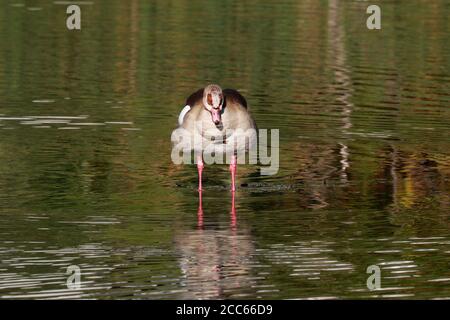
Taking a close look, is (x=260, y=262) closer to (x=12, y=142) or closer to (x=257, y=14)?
(x=12, y=142)

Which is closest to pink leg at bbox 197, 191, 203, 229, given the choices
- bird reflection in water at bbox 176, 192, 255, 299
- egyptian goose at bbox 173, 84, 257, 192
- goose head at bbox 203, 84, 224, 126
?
bird reflection in water at bbox 176, 192, 255, 299

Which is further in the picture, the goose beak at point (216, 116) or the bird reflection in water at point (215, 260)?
the goose beak at point (216, 116)

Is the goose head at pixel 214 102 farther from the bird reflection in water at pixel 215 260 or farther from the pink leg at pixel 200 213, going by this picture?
the bird reflection in water at pixel 215 260

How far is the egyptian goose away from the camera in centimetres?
1590

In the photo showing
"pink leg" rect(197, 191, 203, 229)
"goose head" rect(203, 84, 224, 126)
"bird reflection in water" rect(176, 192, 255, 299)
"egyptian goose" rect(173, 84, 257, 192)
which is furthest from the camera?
"egyptian goose" rect(173, 84, 257, 192)

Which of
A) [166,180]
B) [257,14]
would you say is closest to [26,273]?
[166,180]

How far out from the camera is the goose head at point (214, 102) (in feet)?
51.8

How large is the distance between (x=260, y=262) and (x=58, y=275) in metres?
1.88

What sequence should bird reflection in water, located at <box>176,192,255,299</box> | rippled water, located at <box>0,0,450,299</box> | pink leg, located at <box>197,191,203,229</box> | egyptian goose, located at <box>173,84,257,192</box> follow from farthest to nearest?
egyptian goose, located at <box>173,84,257,192</box> < pink leg, located at <box>197,191,203,229</box> < rippled water, located at <box>0,0,450,299</box> < bird reflection in water, located at <box>176,192,255,299</box>

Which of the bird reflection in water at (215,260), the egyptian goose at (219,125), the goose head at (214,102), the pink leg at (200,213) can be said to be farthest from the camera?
the egyptian goose at (219,125)

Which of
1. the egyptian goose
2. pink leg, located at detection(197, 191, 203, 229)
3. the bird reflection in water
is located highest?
the egyptian goose

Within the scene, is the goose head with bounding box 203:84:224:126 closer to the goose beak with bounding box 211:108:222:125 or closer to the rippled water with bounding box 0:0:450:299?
the goose beak with bounding box 211:108:222:125

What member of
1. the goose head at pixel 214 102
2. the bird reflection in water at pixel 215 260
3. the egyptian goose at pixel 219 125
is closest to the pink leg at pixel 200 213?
the bird reflection in water at pixel 215 260

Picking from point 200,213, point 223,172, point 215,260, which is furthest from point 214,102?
point 215,260
